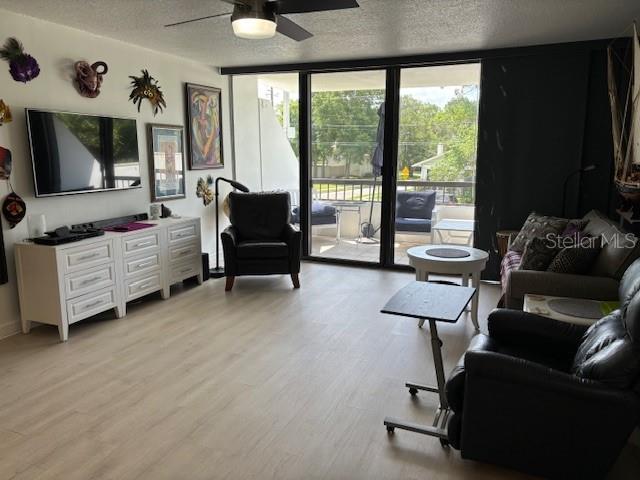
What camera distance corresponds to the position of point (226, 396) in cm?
280

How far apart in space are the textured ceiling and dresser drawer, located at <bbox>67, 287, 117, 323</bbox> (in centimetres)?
206

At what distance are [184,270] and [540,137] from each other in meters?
3.70

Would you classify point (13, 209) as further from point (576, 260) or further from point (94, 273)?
point (576, 260)

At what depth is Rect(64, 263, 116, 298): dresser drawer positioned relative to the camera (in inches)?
142

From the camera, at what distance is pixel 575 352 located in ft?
7.72

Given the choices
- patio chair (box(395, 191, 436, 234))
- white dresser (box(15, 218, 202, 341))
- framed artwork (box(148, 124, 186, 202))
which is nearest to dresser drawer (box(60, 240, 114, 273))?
white dresser (box(15, 218, 202, 341))

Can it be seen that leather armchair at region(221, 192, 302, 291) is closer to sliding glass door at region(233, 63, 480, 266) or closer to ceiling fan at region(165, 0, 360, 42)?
sliding glass door at region(233, 63, 480, 266)

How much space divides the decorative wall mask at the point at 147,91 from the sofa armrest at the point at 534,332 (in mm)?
3762

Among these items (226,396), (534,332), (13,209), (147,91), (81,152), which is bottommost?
(226,396)

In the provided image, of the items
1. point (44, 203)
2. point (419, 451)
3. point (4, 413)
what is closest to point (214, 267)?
point (44, 203)

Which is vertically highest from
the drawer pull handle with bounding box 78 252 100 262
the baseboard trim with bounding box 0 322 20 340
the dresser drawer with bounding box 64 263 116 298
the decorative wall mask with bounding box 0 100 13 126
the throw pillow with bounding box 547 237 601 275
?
the decorative wall mask with bounding box 0 100 13 126

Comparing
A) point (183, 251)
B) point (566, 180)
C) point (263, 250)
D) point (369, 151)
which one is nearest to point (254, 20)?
point (263, 250)

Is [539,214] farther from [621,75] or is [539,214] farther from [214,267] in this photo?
[214,267]

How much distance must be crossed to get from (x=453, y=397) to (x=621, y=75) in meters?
3.79
